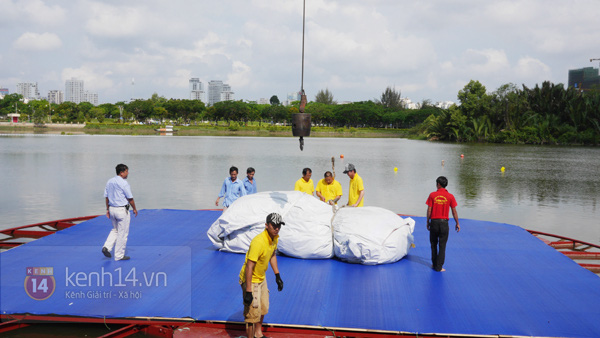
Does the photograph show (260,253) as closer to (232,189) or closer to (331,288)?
(331,288)

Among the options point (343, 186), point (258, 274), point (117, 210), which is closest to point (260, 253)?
point (258, 274)

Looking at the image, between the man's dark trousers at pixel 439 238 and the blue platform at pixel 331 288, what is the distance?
A: 0.70 feet

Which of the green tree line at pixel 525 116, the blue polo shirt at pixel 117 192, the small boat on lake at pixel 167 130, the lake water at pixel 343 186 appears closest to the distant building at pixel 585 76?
the green tree line at pixel 525 116

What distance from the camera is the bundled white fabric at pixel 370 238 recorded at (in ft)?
23.6

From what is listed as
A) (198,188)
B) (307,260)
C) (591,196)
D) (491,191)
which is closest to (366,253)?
(307,260)

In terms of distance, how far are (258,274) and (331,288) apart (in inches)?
71.8

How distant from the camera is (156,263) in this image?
7.14 m

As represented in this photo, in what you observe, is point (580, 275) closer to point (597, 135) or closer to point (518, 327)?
point (518, 327)

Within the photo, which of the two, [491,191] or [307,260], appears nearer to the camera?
[307,260]

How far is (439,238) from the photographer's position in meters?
7.08

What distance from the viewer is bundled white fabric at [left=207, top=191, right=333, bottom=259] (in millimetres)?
7422

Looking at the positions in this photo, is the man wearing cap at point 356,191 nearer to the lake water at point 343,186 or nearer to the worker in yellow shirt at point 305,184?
the worker in yellow shirt at point 305,184

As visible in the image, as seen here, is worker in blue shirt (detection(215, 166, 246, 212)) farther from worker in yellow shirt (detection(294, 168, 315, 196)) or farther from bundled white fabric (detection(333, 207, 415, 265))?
bundled white fabric (detection(333, 207, 415, 265))

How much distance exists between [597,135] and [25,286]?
250 feet
